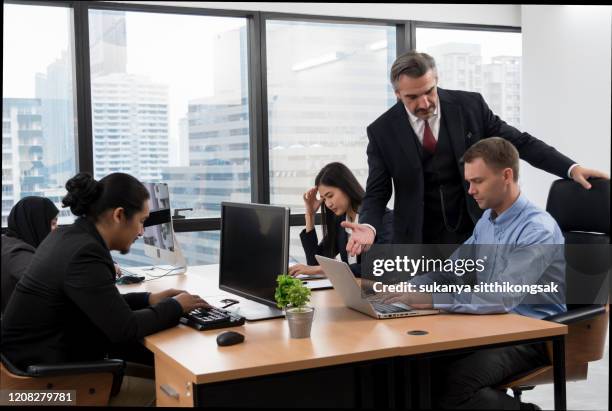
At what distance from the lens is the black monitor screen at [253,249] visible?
2361 millimetres

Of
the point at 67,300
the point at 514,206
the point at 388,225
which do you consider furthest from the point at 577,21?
the point at 67,300

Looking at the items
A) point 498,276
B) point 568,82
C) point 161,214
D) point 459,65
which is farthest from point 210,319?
point 459,65

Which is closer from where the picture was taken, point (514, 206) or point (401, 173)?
point (514, 206)

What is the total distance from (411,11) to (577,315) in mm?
3802

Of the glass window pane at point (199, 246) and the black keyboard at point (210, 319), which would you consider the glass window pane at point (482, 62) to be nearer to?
the glass window pane at point (199, 246)

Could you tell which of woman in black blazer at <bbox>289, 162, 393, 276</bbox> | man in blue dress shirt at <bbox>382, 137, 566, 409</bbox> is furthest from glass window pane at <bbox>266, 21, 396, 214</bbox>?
man in blue dress shirt at <bbox>382, 137, 566, 409</bbox>

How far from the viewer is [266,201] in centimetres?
538

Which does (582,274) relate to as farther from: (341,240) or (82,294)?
(82,294)

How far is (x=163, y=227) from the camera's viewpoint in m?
3.69

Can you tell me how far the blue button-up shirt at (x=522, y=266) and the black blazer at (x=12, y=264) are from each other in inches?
59.3

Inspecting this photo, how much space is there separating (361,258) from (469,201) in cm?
61

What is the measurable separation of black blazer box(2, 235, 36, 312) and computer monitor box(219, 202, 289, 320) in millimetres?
731

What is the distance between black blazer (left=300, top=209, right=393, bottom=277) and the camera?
11.1 ft

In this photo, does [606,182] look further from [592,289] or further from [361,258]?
[361,258]
